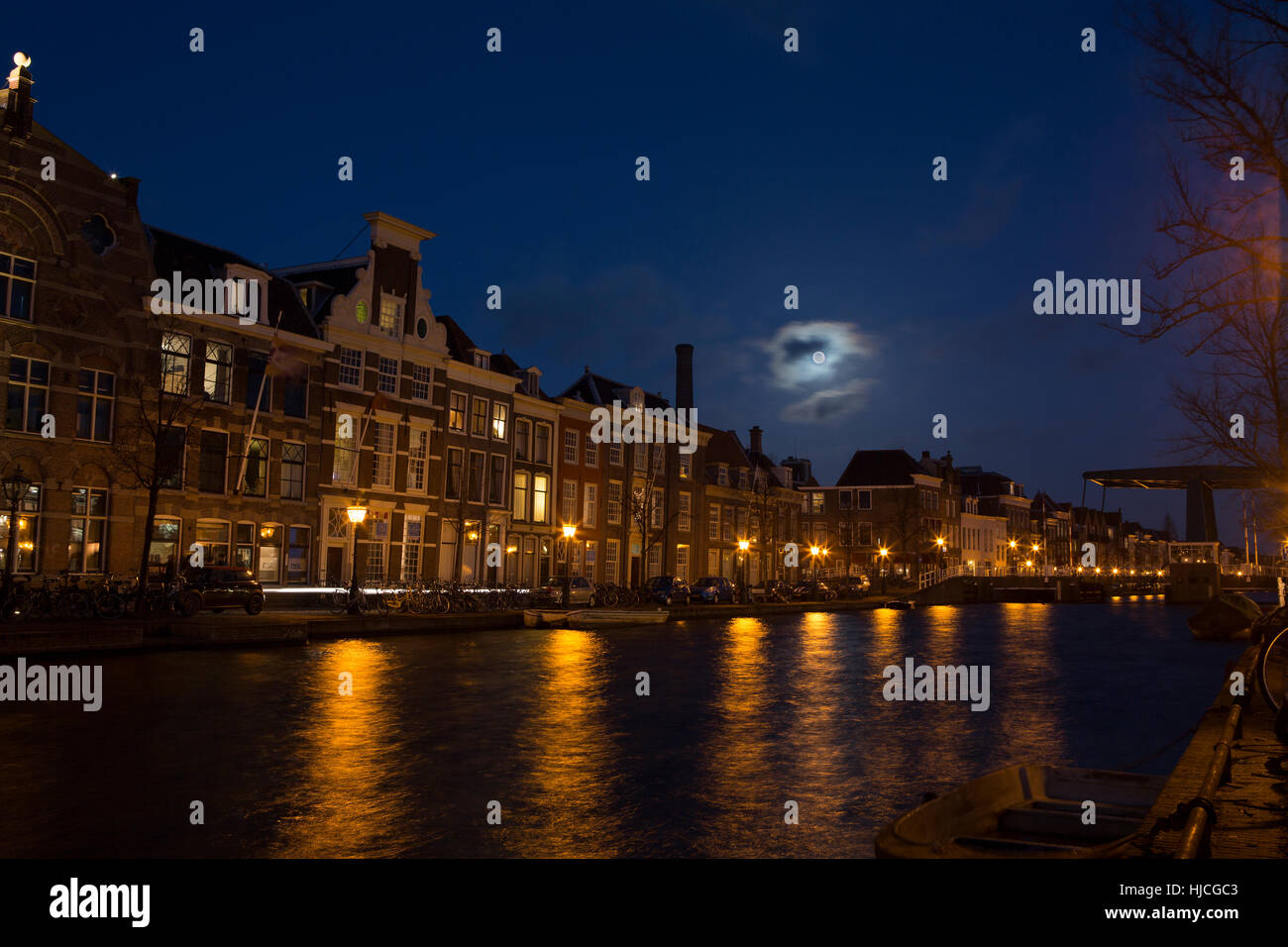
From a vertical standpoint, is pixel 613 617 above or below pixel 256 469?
below

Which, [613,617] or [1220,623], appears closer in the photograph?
[613,617]

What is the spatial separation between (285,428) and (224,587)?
11.7 meters

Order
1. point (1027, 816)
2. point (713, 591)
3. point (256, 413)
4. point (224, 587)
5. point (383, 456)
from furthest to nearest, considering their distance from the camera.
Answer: point (713, 591), point (383, 456), point (256, 413), point (224, 587), point (1027, 816)

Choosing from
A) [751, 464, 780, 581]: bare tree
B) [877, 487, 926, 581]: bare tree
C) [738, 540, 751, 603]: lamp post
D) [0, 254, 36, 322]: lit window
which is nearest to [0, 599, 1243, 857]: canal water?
[0, 254, 36, 322]: lit window

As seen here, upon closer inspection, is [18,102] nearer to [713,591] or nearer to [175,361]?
[175,361]

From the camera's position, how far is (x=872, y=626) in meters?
46.0

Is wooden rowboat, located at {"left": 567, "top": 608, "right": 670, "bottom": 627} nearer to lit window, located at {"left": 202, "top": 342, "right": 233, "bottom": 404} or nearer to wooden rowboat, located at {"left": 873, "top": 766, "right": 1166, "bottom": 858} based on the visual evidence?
lit window, located at {"left": 202, "top": 342, "right": 233, "bottom": 404}

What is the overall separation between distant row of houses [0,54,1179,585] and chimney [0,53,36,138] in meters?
0.07

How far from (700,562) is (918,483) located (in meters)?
39.4

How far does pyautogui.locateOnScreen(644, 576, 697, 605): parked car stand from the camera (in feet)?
175

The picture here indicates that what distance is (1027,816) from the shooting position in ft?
26.0

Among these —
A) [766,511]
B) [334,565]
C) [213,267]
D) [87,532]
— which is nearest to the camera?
[87,532]

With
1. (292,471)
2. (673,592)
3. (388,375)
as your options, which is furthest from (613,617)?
(388,375)
